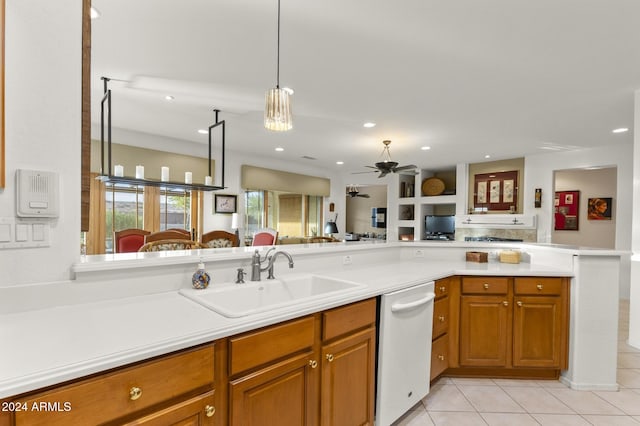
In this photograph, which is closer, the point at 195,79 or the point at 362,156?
the point at 195,79

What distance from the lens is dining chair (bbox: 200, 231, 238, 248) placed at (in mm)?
3880

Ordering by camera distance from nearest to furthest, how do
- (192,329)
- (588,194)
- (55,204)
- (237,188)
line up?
(192,329) → (55,204) → (237,188) → (588,194)

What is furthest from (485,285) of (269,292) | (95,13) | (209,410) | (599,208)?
(599,208)

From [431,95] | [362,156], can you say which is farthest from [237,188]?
[431,95]

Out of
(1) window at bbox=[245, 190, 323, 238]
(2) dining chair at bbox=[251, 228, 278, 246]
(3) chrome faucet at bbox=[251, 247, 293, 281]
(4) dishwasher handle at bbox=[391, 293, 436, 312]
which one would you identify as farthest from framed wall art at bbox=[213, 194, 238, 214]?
(4) dishwasher handle at bbox=[391, 293, 436, 312]

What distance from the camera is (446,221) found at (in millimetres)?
7184

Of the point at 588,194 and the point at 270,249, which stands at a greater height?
the point at 588,194

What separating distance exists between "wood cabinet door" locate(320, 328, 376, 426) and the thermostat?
1265 millimetres

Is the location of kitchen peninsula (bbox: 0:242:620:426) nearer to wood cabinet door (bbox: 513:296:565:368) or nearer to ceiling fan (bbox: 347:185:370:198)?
wood cabinet door (bbox: 513:296:565:368)

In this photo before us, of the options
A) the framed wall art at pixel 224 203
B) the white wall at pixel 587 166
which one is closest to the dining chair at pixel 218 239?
the framed wall art at pixel 224 203

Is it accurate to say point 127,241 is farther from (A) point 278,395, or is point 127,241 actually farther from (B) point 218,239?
(A) point 278,395

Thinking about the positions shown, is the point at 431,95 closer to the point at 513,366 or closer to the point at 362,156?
the point at 513,366

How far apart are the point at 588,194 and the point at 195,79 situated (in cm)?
782

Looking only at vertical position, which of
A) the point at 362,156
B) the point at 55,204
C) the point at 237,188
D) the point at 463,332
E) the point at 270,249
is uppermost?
the point at 362,156
